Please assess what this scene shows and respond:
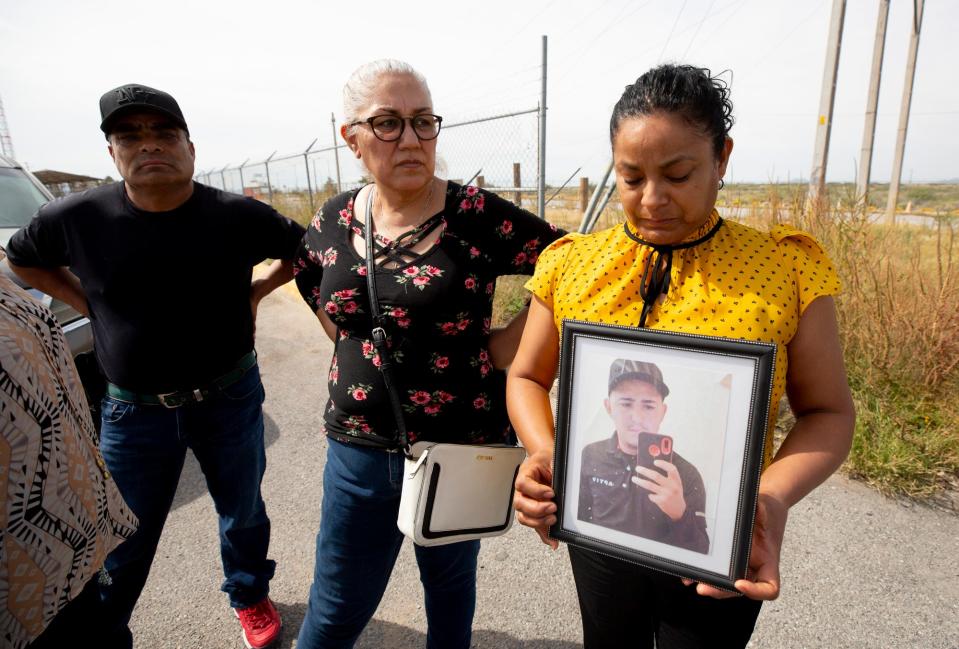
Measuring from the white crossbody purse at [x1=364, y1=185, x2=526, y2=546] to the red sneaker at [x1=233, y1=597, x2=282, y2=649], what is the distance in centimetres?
121

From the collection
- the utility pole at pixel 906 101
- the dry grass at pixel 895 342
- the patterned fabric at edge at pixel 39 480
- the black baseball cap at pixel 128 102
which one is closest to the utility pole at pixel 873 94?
the utility pole at pixel 906 101

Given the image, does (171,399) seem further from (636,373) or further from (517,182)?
(517,182)

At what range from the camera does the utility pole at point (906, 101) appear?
37.7 feet

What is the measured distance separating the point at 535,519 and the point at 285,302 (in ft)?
24.3

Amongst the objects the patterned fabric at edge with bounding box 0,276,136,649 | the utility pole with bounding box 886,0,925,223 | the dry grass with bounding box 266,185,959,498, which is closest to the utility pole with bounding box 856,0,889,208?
the utility pole with bounding box 886,0,925,223

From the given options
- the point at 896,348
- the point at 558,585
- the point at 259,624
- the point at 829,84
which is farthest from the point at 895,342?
the point at 829,84

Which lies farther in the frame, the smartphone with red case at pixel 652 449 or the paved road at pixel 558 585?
the paved road at pixel 558 585

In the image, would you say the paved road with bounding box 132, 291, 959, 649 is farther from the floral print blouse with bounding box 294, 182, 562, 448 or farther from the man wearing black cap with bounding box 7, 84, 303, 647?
the floral print blouse with bounding box 294, 182, 562, 448

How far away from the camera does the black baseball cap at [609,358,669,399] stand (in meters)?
1.06

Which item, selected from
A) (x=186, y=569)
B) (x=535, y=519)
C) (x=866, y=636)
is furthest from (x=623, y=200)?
(x=186, y=569)

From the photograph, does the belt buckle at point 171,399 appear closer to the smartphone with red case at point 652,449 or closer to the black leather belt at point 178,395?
the black leather belt at point 178,395

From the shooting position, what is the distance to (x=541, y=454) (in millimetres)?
1273

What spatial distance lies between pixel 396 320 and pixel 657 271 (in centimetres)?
76

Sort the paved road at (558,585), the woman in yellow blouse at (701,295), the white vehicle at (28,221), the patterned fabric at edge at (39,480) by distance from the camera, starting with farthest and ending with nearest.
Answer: the white vehicle at (28,221), the paved road at (558,585), the woman in yellow blouse at (701,295), the patterned fabric at edge at (39,480)
